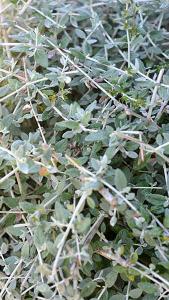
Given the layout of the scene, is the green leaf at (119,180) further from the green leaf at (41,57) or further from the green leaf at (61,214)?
the green leaf at (41,57)

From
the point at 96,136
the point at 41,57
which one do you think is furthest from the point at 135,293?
the point at 41,57

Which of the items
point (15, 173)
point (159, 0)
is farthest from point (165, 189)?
point (159, 0)

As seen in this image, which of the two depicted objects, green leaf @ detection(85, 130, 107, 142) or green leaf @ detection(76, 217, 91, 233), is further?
green leaf @ detection(85, 130, 107, 142)

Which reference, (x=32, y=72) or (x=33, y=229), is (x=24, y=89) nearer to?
(x=32, y=72)

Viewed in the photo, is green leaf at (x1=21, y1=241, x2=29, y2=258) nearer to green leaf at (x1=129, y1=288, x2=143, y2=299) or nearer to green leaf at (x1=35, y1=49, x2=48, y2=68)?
green leaf at (x1=129, y1=288, x2=143, y2=299)

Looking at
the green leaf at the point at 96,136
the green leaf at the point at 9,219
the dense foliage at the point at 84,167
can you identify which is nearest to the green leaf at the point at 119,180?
the dense foliage at the point at 84,167

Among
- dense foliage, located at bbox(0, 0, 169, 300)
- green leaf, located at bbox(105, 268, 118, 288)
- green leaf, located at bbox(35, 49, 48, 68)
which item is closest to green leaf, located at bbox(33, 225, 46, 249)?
dense foliage, located at bbox(0, 0, 169, 300)

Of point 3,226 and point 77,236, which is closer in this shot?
point 77,236

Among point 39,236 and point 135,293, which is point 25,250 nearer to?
point 39,236
